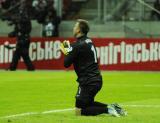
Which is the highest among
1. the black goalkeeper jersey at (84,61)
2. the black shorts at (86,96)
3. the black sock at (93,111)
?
the black goalkeeper jersey at (84,61)

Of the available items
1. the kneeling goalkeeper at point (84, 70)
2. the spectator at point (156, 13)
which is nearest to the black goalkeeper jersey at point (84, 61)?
the kneeling goalkeeper at point (84, 70)

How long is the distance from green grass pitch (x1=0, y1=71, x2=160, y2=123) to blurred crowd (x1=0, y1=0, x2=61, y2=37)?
8542 mm

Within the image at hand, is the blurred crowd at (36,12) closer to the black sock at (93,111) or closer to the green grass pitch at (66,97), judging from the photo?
the green grass pitch at (66,97)

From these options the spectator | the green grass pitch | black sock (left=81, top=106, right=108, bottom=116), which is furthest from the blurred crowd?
black sock (left=81, top=106, right=108, bottom=116)

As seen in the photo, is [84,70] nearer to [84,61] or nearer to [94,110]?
[84,61]

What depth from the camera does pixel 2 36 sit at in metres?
35.4

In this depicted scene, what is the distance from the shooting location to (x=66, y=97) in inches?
695

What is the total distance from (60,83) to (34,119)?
10.9m

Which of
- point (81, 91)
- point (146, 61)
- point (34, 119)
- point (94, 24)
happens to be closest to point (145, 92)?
point (81, 91)

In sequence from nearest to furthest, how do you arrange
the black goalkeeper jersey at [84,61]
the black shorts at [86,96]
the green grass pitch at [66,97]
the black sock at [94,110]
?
the green grass pitch at [66,97], the black sock at [94,110], the black shorts at [86,96], the black goalkeeper jersey at [84,61]

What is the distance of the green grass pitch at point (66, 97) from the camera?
12.3 m

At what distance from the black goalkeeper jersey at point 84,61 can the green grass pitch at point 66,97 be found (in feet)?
2.40

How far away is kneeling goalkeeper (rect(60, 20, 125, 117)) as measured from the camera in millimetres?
12891

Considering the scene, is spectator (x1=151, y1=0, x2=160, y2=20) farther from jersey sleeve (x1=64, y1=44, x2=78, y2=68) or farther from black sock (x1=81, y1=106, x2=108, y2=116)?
black sock (x1=81, y1=106, x2=108, y2=116)
